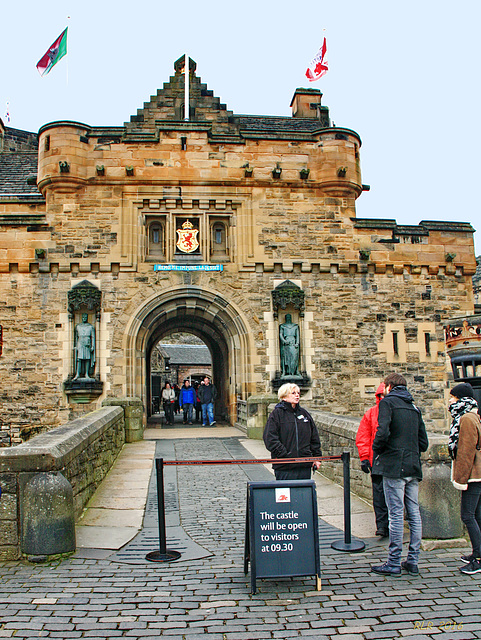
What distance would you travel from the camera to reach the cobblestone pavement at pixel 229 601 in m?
3.74

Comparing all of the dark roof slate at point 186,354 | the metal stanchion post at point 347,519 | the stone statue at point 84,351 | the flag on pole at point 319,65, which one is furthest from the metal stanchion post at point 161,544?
the dark roof slate at point 186,354

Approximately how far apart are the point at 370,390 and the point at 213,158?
7.70 meters

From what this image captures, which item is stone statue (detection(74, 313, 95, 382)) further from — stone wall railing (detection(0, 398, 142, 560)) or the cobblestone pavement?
the cobblestone pavement

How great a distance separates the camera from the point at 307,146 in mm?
16781

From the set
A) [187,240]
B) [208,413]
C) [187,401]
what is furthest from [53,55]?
[208,413]

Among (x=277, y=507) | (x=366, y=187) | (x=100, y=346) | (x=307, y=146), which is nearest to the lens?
(x=277, y=507)

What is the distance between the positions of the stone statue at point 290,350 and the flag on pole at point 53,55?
427 inches

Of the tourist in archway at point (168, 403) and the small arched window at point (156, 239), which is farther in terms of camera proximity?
the tourist in archway at point (168, 403)

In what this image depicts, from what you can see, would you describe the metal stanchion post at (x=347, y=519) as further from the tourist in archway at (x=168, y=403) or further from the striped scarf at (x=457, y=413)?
the tourist in archway at (x=168, y=403)

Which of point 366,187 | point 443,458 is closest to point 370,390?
point 366,187

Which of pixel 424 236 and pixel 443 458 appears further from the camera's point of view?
pixel 424 236

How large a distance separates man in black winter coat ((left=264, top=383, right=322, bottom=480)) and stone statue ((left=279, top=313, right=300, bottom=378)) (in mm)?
9959

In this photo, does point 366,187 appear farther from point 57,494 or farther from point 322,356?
point 57,494

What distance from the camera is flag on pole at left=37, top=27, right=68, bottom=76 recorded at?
18.0 m
